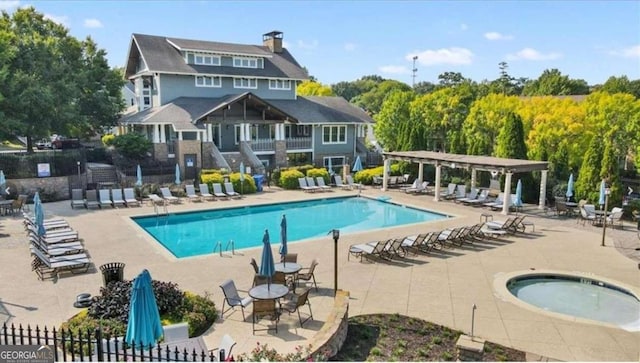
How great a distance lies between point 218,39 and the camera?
41906 millimetres

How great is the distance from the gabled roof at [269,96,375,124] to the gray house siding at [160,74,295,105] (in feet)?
4.22

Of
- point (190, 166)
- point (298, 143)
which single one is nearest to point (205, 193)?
point (190, 166)

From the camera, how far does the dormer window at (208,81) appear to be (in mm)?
36906

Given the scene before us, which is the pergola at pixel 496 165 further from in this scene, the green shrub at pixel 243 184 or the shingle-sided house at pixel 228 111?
the shingle-sided house at pixel 228 111

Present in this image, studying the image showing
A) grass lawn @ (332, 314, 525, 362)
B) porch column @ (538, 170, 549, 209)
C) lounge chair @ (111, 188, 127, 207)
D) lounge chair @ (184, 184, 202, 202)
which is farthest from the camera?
lounge chair @ (184, 184, 202, 202)

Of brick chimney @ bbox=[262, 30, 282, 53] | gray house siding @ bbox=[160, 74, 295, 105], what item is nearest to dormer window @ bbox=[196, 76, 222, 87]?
gray house siding @ bbox=[160, 74, 295, 105]

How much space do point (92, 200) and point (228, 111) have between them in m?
12.9

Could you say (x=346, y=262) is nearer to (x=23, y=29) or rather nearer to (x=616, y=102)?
(x=616, y=102)

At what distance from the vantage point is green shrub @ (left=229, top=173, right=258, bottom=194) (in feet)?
93.5

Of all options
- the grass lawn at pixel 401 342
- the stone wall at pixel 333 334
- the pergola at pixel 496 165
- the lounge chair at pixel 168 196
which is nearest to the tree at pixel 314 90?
the pergola at pixel 496 165

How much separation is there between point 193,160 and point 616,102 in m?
29.1

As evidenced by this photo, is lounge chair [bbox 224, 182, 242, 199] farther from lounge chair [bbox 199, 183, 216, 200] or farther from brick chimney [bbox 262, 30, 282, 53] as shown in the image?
brick chimney [bbox 262, 30, 282, 53]

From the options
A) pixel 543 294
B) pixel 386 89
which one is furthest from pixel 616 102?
pixel 386 89

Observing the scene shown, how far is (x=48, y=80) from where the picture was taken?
99.5 feet
